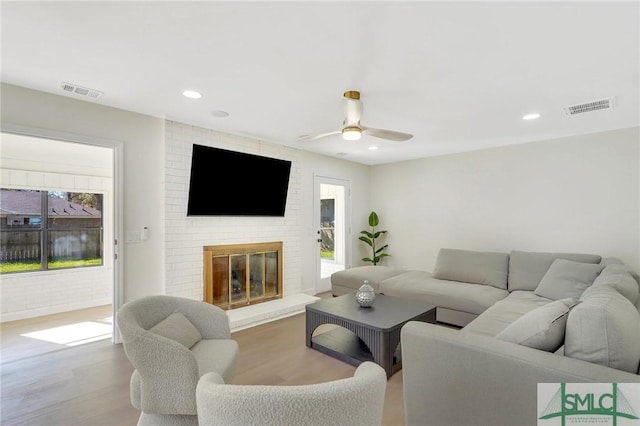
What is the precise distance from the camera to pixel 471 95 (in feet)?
9.28

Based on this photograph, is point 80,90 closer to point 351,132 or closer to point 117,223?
point 117,223

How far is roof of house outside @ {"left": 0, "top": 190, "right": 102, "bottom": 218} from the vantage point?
430 centimetres

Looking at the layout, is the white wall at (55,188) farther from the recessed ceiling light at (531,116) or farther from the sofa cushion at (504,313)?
the recessed ceiling light at (531,116)

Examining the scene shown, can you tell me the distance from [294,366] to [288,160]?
3003 millimetres

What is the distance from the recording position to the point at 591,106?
3057 millimetres

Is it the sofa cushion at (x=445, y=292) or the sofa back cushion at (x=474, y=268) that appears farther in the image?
the sofa back cushion at (x=474, y=268)

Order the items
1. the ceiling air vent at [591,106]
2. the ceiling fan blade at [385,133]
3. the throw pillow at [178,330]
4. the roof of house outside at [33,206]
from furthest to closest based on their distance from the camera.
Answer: the roof of house outside at [33,206], the ceiling air vent at [591,106], the ceiling fan blade at [385,133], the throw pillow at [178,330]

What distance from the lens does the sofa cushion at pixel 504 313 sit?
2.53m

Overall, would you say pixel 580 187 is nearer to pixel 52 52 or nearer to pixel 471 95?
pixel 471 95

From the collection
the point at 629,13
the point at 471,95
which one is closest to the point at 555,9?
the point at 629,13

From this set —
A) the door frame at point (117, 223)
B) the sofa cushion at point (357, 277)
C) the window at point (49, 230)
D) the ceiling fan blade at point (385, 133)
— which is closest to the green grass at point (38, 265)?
the window at point (49, 230)

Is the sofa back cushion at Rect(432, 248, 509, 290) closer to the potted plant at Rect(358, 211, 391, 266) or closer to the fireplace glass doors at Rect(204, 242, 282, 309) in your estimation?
the potted plant at Rect(358, 211, 391, 266)

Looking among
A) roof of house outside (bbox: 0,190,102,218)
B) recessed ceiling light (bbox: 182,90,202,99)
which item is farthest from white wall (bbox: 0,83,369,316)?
roof of house outside (bbox: 0,190,102,218)

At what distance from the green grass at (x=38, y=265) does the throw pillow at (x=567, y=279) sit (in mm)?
6074
